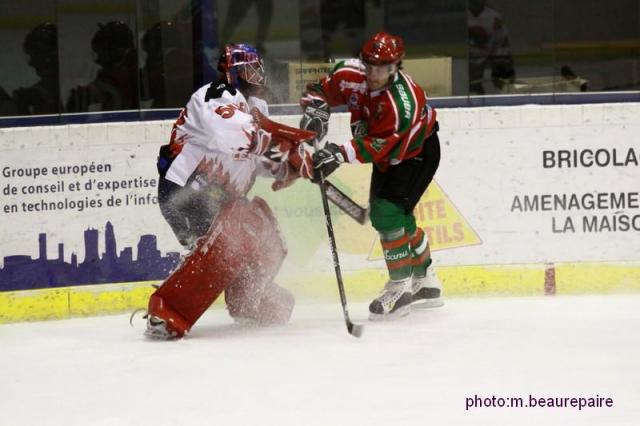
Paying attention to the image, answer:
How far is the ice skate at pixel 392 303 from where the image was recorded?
542cm

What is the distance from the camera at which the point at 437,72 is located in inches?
262

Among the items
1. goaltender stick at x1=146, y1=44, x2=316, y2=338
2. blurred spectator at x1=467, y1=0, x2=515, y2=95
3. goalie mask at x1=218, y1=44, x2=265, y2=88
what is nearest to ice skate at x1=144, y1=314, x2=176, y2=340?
goaltender stick at x1=146, y1=44, x2=316, y2=338

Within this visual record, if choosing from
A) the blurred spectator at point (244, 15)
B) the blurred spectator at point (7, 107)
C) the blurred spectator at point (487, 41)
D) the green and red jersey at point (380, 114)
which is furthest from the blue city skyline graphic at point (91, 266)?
the blurred spectator at point (487, 41)

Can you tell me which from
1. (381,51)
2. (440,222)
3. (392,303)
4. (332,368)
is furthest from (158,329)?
(440,222)

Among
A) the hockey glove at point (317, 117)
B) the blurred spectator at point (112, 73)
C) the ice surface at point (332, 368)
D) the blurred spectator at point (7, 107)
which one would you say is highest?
the blurred spectator at point (112, 73)

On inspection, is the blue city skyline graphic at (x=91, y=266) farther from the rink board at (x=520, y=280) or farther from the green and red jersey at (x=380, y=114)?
the green and red jersey at (x=380, y=114)

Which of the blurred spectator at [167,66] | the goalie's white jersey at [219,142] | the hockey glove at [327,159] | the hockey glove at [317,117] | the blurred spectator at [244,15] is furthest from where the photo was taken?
the blurred spectator at [244,15]

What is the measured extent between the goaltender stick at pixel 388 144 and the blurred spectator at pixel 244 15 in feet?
4.21

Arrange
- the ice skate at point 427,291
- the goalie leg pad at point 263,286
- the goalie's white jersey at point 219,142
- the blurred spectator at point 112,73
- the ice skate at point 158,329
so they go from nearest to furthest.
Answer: the goalie's white jersey at point 219,142 → the ice skate at point 158,329 → the goalie leg pad at point 263,286 → the ice skate at point 427,291 → the blurred spectator at point 112,73

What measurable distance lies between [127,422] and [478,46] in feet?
12.5

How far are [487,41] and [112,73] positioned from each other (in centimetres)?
210

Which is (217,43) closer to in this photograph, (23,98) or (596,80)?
(23,98)

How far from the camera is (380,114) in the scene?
17.1ft

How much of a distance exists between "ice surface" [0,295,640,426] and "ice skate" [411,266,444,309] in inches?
4.2
